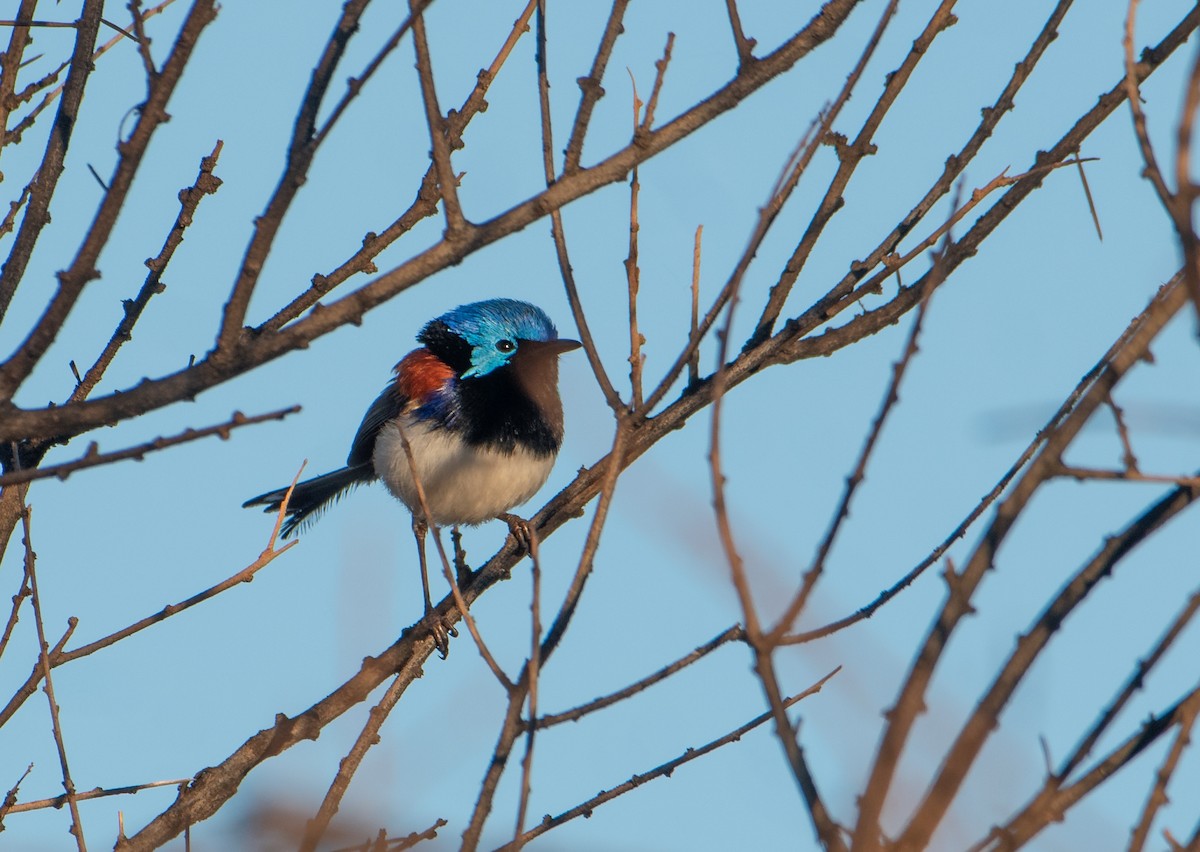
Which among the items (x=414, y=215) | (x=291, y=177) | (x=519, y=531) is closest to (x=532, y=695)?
(x=291, y=177)

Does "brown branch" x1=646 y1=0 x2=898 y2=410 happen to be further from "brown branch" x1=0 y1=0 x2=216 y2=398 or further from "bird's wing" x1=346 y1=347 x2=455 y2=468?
"bird's wing" x1=346 y1=347 x2=455 y2=468

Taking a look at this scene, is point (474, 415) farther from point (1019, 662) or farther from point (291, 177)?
point (1019, 662)

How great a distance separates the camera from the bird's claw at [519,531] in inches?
192

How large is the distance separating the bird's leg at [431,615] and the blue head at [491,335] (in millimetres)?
865

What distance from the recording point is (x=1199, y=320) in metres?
2.04

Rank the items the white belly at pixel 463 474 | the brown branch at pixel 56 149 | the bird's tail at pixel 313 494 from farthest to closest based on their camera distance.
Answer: the bird's tail at pixel 313 494
the white belly at pixel 463 474
the brown branch at pixel 56 149

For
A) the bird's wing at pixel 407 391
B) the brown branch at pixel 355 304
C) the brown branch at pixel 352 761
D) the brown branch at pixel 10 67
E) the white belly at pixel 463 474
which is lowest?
the brown branch at pixel 352 761

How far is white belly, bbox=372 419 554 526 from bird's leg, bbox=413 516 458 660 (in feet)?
0.48

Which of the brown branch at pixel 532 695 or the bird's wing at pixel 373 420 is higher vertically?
the bird's wing at pixel 373 420

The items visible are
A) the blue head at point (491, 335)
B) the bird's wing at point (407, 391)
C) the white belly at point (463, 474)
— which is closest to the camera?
the white belly at point (463, 474)

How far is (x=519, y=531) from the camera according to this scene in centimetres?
607

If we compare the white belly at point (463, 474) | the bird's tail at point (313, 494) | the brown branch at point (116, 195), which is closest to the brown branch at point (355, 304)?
the brown branch at point (116, 195)

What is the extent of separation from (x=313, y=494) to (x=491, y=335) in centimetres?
164

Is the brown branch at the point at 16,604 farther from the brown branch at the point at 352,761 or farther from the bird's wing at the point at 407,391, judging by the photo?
the bird's wing at the point at 407,391
